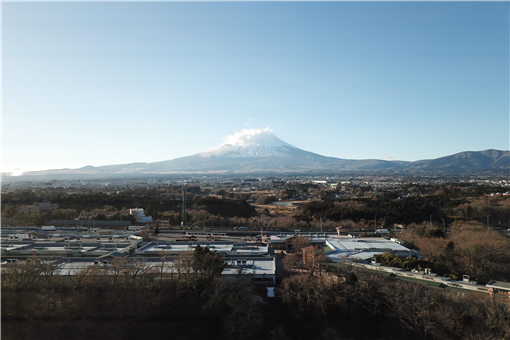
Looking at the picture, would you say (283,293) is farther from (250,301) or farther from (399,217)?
(399,217)

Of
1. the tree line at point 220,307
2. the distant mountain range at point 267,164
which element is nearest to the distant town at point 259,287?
the tree line at point 220,307

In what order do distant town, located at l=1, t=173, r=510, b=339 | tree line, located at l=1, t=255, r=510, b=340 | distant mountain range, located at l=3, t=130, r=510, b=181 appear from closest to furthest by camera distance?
tree line, located at l=1, t=255, r=510, b=340 → distant town, located at l=1, t=173, r=510, b=339 → distant mountain range, located at l=3, t=130, r=510, b=181

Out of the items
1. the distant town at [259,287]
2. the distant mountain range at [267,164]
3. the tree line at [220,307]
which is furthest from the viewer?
the distant mountain range at [267,164]

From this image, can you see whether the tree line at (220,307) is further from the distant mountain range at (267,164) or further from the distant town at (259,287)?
the distant mountain range at (267,164)

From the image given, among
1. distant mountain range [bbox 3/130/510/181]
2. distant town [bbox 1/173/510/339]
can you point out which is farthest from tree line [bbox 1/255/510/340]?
distant mountain range [bbox 3/130/510/181]

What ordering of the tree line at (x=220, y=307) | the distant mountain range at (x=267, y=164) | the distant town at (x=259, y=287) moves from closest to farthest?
the tree line at (x=220, y=307) < the distant town at (x=259, y=287) < the distant mountain range at (x=267, y=164)

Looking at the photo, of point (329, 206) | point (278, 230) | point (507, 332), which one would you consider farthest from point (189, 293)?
point (329, 206)

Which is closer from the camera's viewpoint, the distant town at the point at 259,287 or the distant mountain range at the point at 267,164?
the distant town at the point at 259,287

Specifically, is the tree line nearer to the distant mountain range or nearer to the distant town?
the distant town
